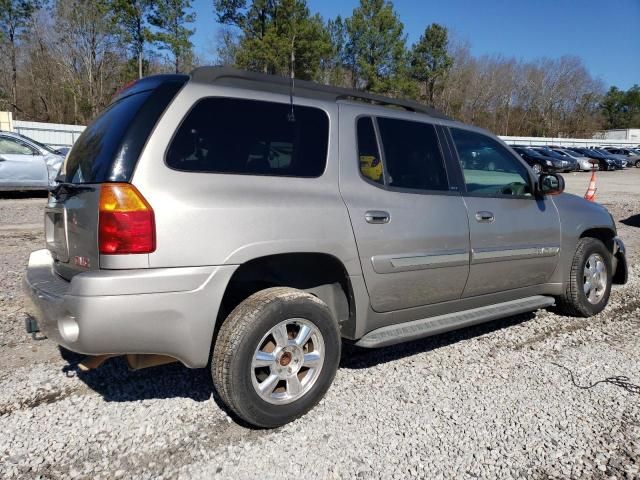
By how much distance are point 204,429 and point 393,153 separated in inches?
80.8

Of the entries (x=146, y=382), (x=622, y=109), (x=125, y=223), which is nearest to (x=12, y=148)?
(x=146, y=382)

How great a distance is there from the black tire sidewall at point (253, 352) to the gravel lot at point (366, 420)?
104 millimetres

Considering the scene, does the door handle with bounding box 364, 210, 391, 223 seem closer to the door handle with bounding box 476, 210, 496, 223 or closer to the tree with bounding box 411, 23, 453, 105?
the door handle with bounding box 476, 210, 496, 223

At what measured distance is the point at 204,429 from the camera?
9.16 feet

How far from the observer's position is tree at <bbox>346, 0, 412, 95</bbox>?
1921 inches

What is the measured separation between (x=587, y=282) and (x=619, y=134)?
10075 cm

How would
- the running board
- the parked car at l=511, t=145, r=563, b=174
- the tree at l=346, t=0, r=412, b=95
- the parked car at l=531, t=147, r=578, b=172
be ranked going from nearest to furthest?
the running board < the parked car at l=511, t=145, r=563, b=174 < the parked car at l=531, t=147, r=578, b=172 < the tree at l=346, t=0, r=412, b=95

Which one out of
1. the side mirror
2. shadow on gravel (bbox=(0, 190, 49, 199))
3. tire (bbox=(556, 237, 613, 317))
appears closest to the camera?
the side mirror

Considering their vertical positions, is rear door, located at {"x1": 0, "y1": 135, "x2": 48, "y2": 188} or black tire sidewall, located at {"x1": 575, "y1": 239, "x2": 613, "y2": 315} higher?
rear door, located at {"x1": 0, "y1": 135, "x2": 48, "y2": 188}

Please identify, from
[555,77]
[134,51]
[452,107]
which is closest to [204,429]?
[134,51]

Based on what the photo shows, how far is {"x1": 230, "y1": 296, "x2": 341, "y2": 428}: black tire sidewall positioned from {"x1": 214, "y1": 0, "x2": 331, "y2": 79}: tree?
3783 cm

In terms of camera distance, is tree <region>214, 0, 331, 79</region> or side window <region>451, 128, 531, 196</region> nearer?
side window <region>451, 128, 531, 196</region>

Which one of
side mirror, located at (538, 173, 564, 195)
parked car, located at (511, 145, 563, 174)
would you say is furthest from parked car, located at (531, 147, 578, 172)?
side mirror, located at (538, 173, 564, 195)

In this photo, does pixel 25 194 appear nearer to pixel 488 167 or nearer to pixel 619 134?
pixel 488 167
